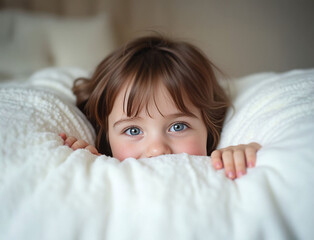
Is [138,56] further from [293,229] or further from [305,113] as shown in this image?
[293,229]

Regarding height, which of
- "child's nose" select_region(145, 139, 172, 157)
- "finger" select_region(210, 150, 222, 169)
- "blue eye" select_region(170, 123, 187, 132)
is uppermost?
"finger" select_region(210, 150, 222, 169)

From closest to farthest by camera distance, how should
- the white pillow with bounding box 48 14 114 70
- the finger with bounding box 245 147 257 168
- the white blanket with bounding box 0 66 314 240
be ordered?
the white blanket with bounding box 0 66 314 240, the finger with bounding box 245 147 257 168, the white pillow with bounding box 48 14 114 70

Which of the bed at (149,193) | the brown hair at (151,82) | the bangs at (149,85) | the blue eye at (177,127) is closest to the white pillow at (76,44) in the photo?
the brown hair at (151,82)

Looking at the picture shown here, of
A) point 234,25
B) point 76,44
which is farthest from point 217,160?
point 234,25

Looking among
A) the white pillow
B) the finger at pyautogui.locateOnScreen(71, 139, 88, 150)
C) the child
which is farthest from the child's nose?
the white pillow

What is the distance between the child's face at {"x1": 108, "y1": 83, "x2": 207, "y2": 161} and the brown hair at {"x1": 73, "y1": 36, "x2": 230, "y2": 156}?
20 mm

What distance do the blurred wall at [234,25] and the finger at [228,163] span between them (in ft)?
4.64

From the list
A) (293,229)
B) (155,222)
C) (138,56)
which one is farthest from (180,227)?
(138,56)

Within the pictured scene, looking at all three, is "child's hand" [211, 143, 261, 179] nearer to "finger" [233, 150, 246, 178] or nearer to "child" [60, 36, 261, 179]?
"finger" [233, 150, 246, 178]

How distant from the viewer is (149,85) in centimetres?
72

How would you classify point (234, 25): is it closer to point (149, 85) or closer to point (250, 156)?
point (149, 85)

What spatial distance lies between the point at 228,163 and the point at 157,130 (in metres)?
0.26

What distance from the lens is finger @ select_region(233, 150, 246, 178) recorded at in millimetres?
461

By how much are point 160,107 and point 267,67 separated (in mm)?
1438
